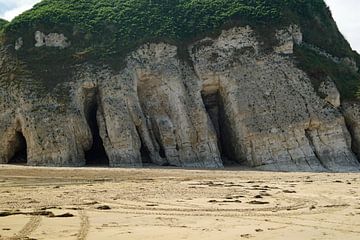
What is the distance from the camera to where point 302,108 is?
119 feet

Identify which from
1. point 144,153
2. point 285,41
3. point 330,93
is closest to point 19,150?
point 144,153

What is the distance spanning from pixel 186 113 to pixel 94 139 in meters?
7.26

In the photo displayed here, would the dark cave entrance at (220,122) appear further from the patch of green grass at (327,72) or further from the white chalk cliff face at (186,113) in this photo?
the patch of green grass at (327,72)

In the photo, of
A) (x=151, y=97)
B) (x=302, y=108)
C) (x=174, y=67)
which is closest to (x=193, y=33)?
(x=174, y=67)

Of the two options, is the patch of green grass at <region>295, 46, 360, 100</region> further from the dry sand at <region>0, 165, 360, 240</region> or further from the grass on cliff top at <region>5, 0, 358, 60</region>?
the dry sand at <region>0, 165, 360, 240</region>

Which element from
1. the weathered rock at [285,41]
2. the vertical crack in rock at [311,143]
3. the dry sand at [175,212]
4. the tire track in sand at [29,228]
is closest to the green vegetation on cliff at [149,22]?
the weathered rock at [285,41]

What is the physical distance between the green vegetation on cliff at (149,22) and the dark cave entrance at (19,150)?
653cm

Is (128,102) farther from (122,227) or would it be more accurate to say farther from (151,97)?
(122,227)

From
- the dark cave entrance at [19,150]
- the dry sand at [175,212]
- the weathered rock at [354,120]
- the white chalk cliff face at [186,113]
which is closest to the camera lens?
the dry sand at [175,212]

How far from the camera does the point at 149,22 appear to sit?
41844mm

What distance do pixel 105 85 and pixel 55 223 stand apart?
26196 mm

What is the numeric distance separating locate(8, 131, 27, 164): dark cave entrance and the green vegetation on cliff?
653 centimetres

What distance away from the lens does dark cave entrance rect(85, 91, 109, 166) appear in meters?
37.2

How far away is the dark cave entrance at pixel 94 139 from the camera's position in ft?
122
